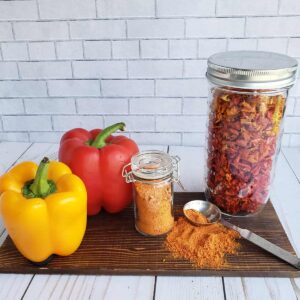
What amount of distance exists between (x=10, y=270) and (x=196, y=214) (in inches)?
16.8

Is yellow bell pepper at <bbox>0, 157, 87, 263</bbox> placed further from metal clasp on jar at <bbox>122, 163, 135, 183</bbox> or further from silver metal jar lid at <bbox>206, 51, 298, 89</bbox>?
silver metal jar lid at <bbox>206, 51, 298, 89</bbox>

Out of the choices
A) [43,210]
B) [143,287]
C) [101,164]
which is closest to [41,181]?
[43,210]

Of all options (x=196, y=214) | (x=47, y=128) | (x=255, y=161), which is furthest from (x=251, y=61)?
(x=47, y=128)

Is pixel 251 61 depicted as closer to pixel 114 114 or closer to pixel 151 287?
pixel 151 287

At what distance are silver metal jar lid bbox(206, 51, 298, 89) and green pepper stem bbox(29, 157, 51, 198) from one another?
1.31 feet

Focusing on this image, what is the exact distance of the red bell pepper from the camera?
865 millimetres

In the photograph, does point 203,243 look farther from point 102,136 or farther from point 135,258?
point 102,136

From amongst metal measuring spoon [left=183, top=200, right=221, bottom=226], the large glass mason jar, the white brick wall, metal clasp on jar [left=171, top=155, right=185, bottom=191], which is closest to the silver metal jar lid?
the large glass mason jar

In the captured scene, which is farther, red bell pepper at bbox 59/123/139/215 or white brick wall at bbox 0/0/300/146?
white brick wall at bbox 0/0/300/146

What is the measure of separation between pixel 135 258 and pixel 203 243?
149 millimetres

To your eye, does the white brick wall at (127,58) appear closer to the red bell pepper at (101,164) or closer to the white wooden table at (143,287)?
the red bell pepper at (101,164)

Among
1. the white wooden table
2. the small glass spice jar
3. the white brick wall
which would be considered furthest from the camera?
the white brick wall

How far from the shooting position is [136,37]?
48.6 inches

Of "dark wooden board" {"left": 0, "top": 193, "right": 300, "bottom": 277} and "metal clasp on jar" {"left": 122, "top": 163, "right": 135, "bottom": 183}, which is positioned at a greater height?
"metal clasp on jar" {"left": 122, "top": 163, "right": 135, "bottom": 183}
